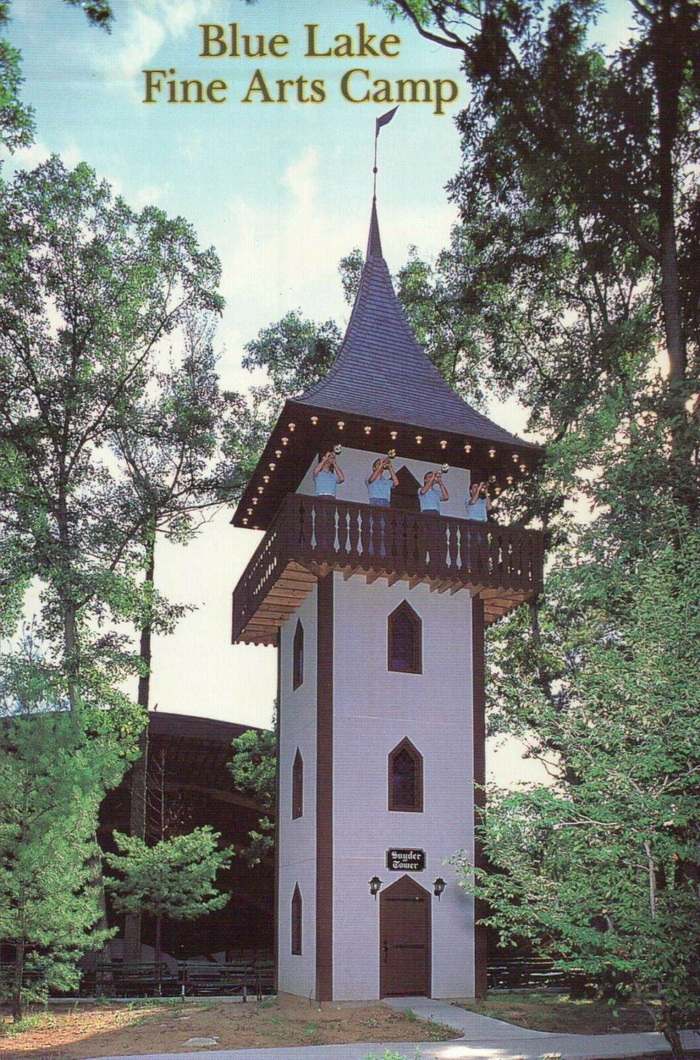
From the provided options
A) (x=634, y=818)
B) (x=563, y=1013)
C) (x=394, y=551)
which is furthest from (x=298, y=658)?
(x=634, y=818)

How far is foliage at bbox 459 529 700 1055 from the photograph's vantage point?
12.6m

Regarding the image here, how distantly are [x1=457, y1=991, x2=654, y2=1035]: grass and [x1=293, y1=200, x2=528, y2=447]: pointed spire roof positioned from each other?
408 inches

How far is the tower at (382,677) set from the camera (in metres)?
20.4

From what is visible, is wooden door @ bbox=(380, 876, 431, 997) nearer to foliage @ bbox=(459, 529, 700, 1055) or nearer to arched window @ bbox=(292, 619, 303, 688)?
arched window @ bbox=(292, 619, 303, 688)

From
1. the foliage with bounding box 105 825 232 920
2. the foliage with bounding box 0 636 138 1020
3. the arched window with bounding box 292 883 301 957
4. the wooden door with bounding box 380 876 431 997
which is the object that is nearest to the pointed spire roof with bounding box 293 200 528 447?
the foliage with bounding box 0 636 138 1020

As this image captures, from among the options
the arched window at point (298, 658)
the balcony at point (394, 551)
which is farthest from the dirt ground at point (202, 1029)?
the balcony at point (394, 551)

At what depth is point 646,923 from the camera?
1239cm

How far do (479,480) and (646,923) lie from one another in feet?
41.3

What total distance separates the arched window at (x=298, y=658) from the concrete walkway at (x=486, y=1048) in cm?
792

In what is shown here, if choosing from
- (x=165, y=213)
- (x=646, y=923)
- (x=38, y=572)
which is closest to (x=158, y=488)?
(x=38, y=572)

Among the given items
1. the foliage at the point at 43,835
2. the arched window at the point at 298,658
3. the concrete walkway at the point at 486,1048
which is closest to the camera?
the concrete walkway at the point at 486,1048

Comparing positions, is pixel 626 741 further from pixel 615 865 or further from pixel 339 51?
pixel 339 51

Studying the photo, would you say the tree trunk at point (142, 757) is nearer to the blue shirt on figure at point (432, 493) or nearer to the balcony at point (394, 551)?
the balcony at point (394, 551)

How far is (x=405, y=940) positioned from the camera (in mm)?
20422
